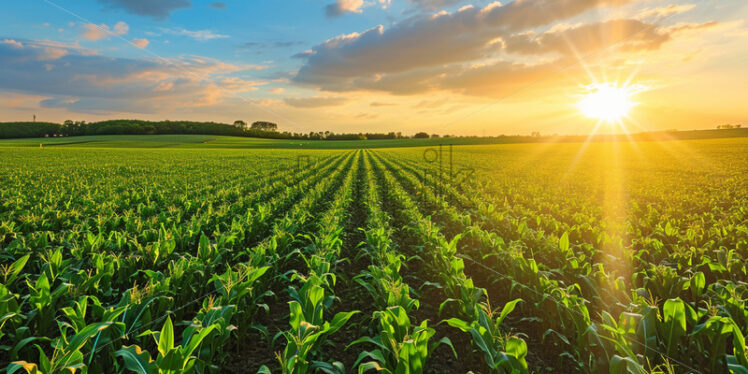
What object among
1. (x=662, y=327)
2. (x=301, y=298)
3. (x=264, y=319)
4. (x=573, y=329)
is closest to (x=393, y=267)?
(x=301, y=298)

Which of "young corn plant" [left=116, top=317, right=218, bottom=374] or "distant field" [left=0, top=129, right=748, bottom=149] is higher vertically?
"distant field" [left=0, top=129, right=748, bottom=149]

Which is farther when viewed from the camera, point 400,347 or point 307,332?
point 307,332

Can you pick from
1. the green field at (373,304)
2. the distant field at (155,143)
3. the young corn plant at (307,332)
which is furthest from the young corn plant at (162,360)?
the distant field at (155,143)

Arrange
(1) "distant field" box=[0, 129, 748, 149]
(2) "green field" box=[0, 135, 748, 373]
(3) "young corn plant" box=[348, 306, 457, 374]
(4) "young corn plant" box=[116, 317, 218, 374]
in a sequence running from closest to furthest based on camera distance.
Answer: (4) "young corn plant" box=[116, 317, 218, 374]
(3) "young corn plant" box=[348, 306, 457, 374]
(2) "green field" box=[0, 135, 748, 373]
(1) "distant field" box=[0, 129, 748, 149]

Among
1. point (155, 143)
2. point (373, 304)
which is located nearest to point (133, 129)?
point (155, 143)

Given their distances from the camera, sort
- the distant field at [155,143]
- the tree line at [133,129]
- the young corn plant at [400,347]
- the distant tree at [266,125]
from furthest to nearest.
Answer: the distant tree at [266,125], the tree line at [133,129], the distant field at [155,143], the young corn plant at [400,347]

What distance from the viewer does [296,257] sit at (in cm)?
709

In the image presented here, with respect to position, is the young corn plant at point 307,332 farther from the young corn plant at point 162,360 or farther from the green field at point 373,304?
the young corn plant at point 162,360

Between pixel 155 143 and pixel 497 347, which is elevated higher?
pixel 155 143

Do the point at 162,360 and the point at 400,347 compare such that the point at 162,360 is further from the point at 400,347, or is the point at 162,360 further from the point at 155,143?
the point at 155,143

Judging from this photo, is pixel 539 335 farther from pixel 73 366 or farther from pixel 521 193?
pixel 521 193

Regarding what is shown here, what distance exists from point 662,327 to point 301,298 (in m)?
3.80

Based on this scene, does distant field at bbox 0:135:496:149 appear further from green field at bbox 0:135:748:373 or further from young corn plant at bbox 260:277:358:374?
young corn plant at bbox 260:277:358:374

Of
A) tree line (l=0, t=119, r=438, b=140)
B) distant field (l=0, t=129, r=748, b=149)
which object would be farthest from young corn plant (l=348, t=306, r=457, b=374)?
tree line (l=0, t=119, r=438, b=140)
